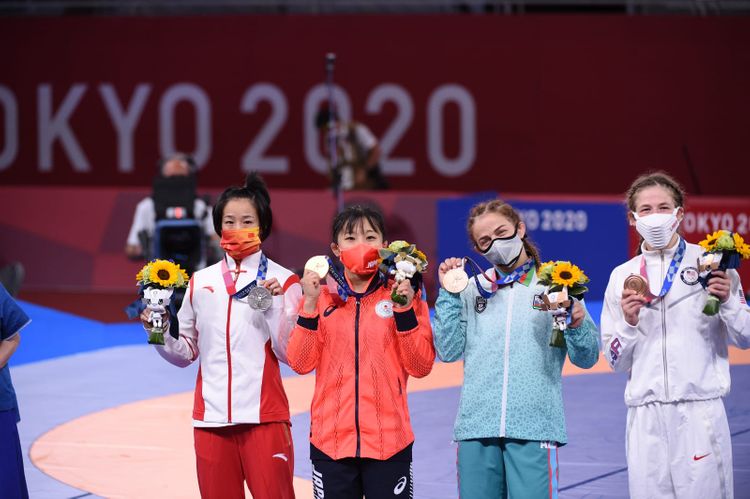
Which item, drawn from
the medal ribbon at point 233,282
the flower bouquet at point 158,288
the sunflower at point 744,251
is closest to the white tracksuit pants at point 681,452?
the sunflower at point 744,251

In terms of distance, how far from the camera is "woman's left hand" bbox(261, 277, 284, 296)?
5902mm

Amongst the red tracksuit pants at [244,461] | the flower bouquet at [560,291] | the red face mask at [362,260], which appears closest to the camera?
the flower bouquet at [560,291]

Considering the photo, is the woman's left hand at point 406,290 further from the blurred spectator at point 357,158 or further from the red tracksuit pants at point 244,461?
the blurred spectator at point 357,158

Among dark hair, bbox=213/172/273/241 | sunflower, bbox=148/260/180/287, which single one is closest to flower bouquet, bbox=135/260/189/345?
sunflower, bbox=148/260/180/287

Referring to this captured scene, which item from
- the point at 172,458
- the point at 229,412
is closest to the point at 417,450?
the point at 172,458

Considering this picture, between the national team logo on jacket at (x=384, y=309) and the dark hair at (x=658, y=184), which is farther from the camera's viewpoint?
the dark hair at (x=658, y=184)

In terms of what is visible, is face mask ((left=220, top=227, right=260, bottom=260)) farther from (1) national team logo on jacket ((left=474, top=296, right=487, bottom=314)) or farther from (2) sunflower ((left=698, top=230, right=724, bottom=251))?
(2) sunflower ((left=698, top=230, right=724, bottom=251))

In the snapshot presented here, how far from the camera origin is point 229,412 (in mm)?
5824

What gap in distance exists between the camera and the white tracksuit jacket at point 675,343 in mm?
5594

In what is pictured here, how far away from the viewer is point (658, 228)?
571 cm

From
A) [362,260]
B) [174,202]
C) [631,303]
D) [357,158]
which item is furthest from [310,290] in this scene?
[357,158]

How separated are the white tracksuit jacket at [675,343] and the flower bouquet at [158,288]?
1897 millimetres

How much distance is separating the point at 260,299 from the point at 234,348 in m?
0.26

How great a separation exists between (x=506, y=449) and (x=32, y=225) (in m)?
13.2
